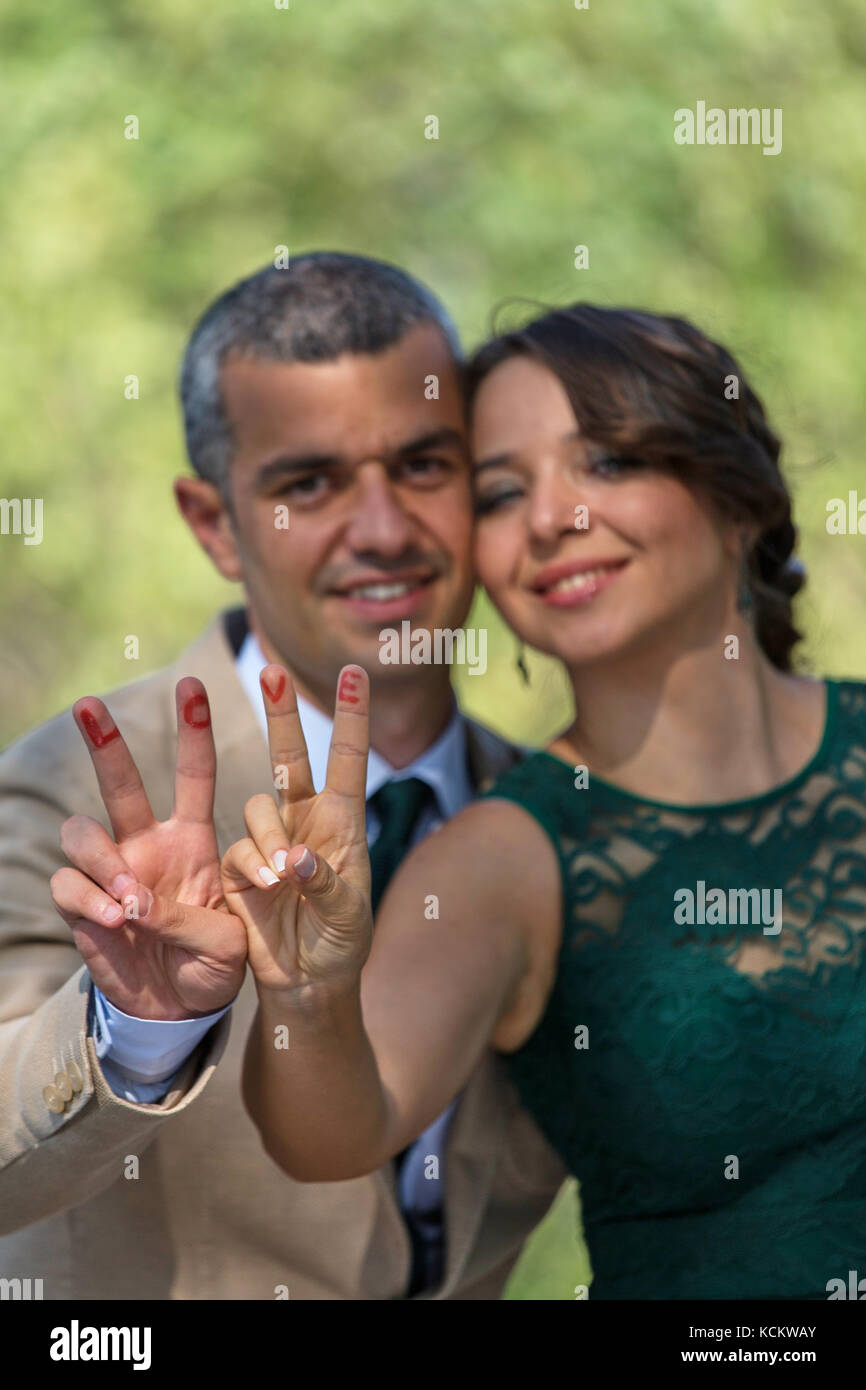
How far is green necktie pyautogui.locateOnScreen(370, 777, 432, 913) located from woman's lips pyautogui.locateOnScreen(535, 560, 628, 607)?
430 mm

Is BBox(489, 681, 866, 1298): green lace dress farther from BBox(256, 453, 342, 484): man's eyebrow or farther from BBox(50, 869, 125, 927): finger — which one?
BBox(50, 869, 125, 927): finger

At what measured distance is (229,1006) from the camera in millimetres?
1696

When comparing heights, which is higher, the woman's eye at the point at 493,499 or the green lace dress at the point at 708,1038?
the woman's eye at the point at 493,499

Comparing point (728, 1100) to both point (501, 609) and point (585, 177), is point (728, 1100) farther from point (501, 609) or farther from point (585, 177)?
point (585, 177)

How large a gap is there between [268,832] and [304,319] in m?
1.21

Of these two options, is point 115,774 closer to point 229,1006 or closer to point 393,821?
point 229,1006

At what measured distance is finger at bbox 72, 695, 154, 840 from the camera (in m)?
1.59

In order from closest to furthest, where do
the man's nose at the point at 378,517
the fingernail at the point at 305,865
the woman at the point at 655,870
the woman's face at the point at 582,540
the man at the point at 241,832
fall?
the fingernail at the point at 305,865
the man at the point at 241,832
the woman at the point at 655,870
the woman's face at the point at 582,540
the man's nose at the point at 378,517

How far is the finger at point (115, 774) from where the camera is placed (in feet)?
5.21

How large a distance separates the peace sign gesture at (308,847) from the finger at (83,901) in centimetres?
12

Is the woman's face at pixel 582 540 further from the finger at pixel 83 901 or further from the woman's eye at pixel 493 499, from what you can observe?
the finger at pixel 83 901

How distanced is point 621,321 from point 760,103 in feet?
14.0
